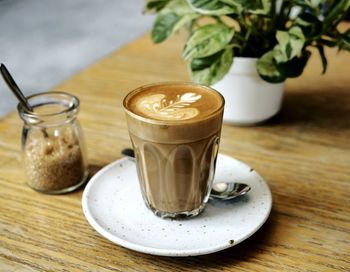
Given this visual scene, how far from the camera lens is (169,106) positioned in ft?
2.46

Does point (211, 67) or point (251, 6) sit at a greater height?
point (251, 6)

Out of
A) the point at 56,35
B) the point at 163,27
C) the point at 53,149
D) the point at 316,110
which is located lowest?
the point at 56,35

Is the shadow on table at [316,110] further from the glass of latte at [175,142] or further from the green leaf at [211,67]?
the glass of latte at [175,142]

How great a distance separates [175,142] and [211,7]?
32 centimetres

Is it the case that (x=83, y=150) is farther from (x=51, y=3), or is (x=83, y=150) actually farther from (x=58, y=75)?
(x=51, y=3)

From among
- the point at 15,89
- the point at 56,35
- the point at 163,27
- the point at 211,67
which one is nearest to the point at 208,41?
the point at 211,67

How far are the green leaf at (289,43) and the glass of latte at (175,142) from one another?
204 mm

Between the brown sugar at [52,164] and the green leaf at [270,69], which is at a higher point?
the green leaf at [270,69]

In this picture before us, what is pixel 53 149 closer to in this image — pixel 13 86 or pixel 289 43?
pixel 13 86

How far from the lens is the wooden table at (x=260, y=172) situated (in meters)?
0.68

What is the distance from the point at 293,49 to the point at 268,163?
0.21 meters

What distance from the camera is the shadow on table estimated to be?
106 cm

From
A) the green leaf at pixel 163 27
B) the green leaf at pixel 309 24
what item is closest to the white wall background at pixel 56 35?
the green leaf at pixel 163 27

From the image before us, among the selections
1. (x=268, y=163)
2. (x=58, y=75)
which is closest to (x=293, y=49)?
(x=268, y=163)
